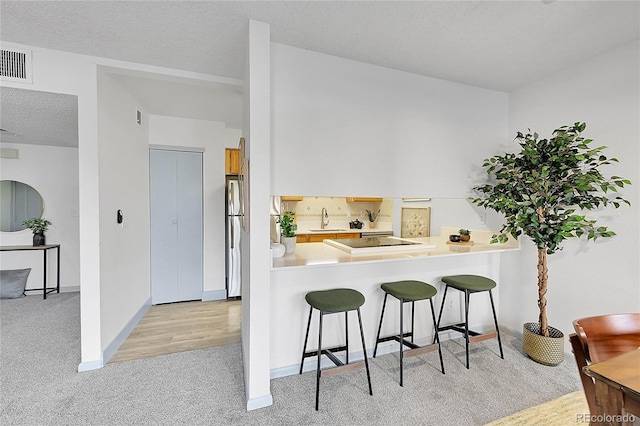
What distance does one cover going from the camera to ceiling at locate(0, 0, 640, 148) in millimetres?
1728

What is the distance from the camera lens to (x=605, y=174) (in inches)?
89.8

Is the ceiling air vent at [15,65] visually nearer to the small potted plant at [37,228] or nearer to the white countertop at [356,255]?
the white countertop at [356,255]

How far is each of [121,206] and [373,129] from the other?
8.53ft

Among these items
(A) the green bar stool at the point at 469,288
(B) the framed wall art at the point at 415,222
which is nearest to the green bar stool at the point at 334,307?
(A) the green bar stool at the point at 469,288

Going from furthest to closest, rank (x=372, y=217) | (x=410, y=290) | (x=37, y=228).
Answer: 1. (x=372, y=217)
2. (x=37, y=228)
3. (x=410, y=290)

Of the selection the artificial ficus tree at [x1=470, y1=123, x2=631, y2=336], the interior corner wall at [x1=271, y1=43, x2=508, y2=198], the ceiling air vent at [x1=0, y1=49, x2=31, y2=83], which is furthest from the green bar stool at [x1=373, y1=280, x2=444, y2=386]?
the ceiling air vent at [x1=0, y1=49, x2=31, y2=83]

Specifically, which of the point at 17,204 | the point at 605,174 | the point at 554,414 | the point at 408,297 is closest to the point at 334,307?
the point at 408,297

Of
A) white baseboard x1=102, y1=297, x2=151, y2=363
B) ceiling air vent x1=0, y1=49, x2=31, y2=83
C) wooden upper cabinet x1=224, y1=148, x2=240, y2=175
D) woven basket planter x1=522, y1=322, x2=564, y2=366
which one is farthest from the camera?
wooden upper cabinet x1=224, y1=148, x2=240, y2=175

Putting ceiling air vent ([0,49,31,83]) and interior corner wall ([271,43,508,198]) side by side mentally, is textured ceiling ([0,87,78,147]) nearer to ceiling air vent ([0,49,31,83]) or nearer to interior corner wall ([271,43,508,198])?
ceiling air vent ([0,49,31,83])

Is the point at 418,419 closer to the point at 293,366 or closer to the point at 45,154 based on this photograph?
the point at 293,366

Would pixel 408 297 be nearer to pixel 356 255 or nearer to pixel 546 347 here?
pixel 356 255

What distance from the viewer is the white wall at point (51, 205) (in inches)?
163

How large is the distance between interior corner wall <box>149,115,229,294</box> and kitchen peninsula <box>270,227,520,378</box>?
1639mm

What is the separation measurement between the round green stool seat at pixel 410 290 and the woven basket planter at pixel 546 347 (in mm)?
1062
